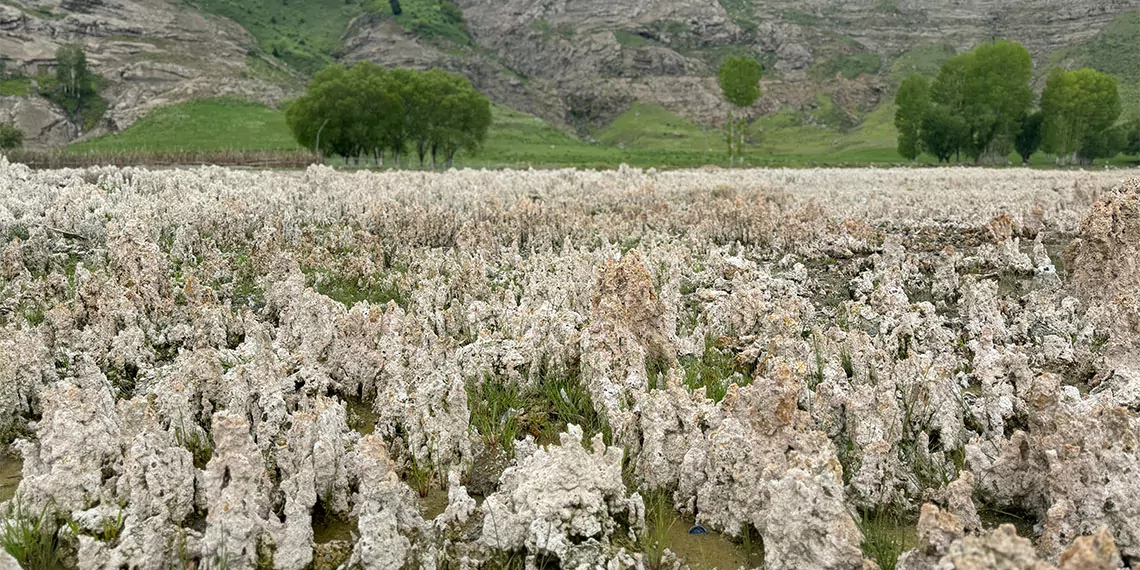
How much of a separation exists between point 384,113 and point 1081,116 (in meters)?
65.0

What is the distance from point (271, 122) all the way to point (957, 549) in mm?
104907

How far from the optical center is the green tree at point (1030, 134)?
2785 inches

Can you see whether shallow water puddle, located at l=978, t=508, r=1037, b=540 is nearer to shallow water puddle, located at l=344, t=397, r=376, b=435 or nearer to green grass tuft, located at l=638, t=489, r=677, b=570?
green grass tuft, located at l=638, t=489, r=677, b=570

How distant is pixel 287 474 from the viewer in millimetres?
4285

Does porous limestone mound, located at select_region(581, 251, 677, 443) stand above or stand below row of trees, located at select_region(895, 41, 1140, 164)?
below

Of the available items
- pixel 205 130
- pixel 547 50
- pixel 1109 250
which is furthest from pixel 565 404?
pixel 547 50

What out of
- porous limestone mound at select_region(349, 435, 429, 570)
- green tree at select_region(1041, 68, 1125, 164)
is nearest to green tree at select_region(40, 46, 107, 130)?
green tree at select_region(1041, 68, 1125, 164)

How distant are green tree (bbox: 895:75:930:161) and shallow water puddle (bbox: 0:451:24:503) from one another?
76923 millimetres

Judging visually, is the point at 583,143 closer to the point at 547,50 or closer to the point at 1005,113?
the point at 547,50

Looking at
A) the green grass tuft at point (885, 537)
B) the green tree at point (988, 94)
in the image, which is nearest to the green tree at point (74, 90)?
the green tree at point (988, 94)

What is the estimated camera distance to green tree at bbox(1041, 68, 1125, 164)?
67.4 metres

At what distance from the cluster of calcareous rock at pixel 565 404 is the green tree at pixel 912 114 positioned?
6746 centimetres

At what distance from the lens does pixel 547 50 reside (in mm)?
195875

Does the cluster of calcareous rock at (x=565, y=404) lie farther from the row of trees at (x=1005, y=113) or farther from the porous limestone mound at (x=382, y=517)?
the row of trees at (x=1005, y=113)
